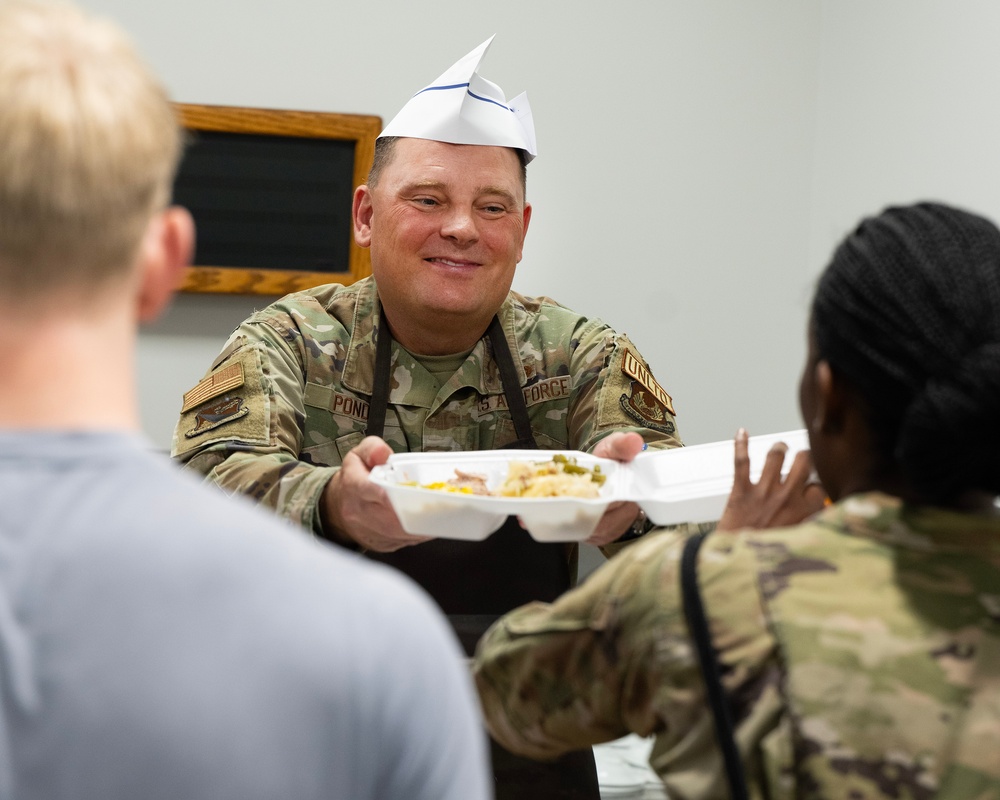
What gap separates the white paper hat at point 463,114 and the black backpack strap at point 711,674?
131 cm

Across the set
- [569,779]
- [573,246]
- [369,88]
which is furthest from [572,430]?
[369,88]

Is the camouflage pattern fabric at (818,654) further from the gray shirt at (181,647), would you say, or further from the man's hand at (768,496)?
the man's hand at (768,496)

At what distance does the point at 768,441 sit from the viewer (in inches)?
56.6

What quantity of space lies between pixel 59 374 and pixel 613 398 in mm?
1447

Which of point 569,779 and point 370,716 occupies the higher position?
point 370,716

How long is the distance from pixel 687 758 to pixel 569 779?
0.82 meters

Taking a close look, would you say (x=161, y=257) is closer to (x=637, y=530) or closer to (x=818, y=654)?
(x=818, y=654)

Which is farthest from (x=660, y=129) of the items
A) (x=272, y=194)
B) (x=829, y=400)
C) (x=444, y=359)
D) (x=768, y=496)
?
(x=829, y=400)

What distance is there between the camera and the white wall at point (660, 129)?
9.29 feet

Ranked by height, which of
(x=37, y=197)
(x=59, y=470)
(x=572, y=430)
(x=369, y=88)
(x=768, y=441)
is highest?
(x=369, y=88)

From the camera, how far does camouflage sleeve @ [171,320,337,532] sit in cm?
161

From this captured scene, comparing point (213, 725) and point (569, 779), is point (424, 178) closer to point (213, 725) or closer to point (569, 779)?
point (569, 779)

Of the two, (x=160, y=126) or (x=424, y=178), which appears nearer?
(x=160, y=126)

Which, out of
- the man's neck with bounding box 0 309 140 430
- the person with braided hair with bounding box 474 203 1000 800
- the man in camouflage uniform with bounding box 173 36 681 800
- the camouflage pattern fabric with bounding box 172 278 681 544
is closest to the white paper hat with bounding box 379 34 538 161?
the man in camouflage uniform with bounding box 173 36 681 800
